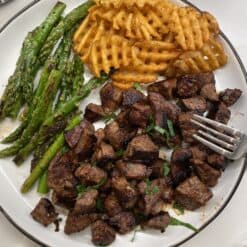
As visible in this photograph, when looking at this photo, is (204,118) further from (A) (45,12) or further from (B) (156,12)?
(A) (45,12)

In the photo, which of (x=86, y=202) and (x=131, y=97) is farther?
(x=131, y=97)

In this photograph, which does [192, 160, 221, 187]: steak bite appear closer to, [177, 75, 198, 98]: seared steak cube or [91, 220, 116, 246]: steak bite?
[177, 75, 198, 98]: seared steak cube

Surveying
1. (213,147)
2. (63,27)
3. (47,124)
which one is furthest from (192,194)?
(63,27)

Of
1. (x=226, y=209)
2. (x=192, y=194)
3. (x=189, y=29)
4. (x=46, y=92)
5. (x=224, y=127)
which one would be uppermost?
(x=46, y=92)

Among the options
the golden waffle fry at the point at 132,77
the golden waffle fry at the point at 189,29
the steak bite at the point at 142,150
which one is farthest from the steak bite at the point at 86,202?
the golden waffle fry at the point at 189,29

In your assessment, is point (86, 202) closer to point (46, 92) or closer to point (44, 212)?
point (44, 212)

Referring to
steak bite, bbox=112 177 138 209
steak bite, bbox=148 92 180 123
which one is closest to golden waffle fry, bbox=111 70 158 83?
steak bite, bbox=148 92 180 123
